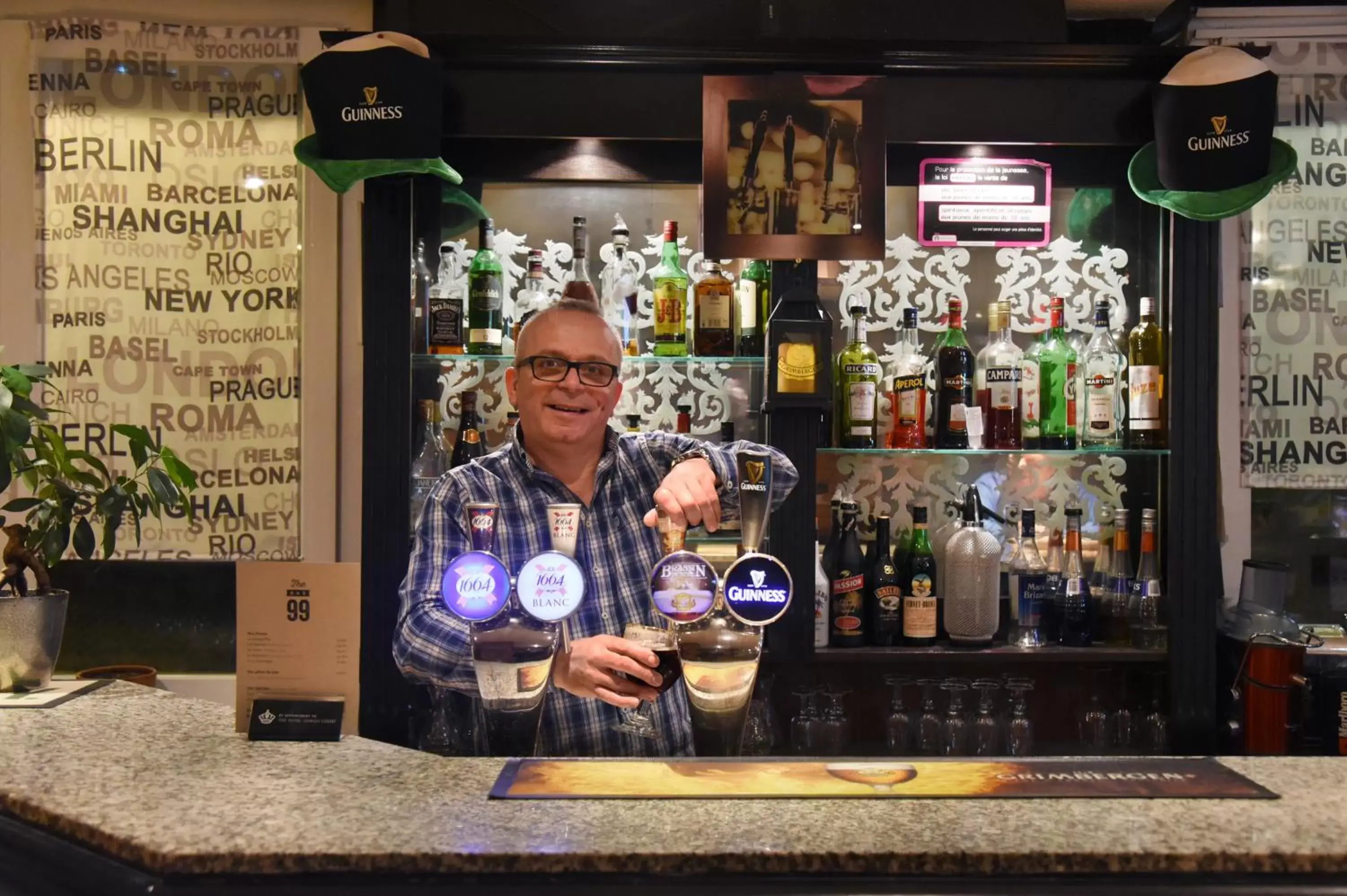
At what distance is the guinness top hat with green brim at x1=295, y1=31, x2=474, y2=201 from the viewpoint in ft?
7.25

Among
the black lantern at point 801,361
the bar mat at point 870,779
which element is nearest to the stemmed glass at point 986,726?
the black lantern at point 801,361

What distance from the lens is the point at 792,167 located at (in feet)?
7.91

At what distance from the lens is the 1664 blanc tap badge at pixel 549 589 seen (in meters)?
1.28

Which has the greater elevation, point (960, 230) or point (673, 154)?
point (673, 154)

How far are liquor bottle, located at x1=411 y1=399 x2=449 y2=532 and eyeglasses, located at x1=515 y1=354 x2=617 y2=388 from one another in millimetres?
783

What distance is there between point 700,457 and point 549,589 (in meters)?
0.42

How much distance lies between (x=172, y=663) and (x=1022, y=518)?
2520mm

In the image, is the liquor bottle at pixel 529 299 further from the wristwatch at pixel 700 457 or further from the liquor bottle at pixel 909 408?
the liquor bottle at pixel 909 408

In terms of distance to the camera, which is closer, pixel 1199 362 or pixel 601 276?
pixel 1199 362

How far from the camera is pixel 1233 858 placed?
3.42 feet

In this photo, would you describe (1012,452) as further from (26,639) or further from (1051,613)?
(26,639)

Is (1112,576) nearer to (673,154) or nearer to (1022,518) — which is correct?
(1022,518)

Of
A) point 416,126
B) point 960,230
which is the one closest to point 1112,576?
point 960,230

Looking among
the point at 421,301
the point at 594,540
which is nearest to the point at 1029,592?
the point at 594,540
